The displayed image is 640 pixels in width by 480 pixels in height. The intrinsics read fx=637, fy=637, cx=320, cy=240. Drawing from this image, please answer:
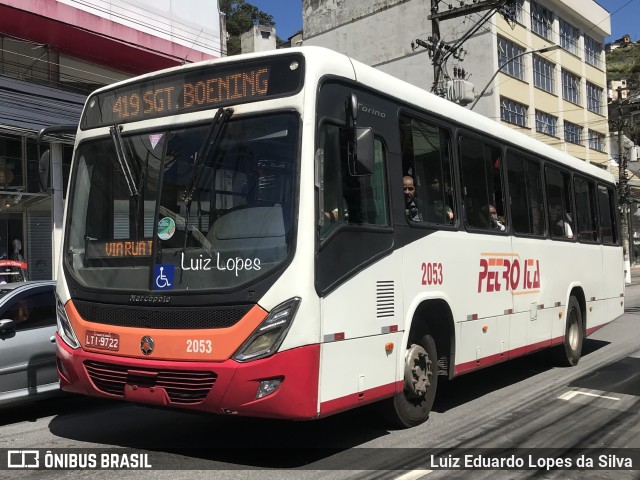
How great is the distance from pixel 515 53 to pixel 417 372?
3350cm

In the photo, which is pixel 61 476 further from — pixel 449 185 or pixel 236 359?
pixel 449 185

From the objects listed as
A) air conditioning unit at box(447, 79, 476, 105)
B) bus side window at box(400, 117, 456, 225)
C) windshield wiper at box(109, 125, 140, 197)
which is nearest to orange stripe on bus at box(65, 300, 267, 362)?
windshield wiper at box(109, 125, 140, 197)

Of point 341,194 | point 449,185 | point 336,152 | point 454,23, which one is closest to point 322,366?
point 341,194

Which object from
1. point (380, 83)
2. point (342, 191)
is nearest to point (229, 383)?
point (342, 191)

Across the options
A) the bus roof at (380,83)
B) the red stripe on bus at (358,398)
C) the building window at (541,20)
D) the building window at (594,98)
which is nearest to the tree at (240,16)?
the building window at (541,20)

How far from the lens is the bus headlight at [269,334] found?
15.0ft

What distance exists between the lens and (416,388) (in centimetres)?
611

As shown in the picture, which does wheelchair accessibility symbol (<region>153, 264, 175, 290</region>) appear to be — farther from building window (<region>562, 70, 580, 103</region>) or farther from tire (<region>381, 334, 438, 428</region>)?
building window (<region>562, 70, 580, 103</region>)

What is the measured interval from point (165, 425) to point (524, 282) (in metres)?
4.81

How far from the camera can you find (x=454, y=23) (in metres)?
35.1

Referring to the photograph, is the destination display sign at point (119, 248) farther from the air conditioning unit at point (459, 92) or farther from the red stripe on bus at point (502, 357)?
the air conditioning unit at point (459, 92)

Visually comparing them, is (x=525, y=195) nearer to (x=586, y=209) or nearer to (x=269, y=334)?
(x=586, y=209)

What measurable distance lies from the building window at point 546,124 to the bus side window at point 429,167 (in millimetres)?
34033

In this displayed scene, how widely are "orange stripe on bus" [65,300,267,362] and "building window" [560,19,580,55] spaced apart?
42101 mm
